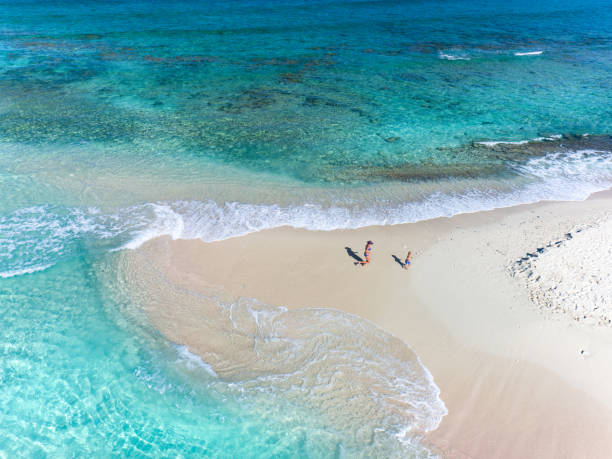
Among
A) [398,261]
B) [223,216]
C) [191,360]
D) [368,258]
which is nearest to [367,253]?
[368,258]

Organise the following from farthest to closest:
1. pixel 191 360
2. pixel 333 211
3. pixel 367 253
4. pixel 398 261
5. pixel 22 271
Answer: pixel 333 211 → pixel 398 261 → pixel 367 253 → pixel 22 271 → pixel 191 360

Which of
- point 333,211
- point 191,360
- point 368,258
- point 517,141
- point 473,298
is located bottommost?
point 191,360

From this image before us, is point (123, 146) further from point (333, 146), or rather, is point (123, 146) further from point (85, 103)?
point (333, 146)

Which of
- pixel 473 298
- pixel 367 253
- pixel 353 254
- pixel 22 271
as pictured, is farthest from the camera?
pixel 353 254

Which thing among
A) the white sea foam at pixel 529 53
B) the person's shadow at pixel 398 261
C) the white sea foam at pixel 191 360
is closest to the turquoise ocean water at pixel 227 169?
the white sea foam at pixel 191 360

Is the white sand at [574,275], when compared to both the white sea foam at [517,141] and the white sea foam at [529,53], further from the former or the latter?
the white sea foam at [529,53]

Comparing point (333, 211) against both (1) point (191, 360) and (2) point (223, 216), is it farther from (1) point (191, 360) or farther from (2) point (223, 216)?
(1) point (191, 360)
